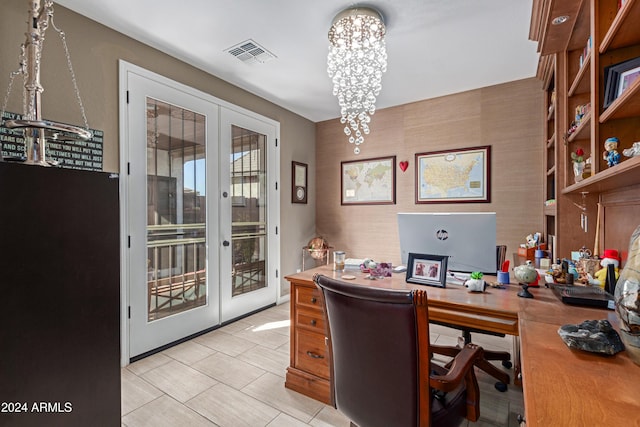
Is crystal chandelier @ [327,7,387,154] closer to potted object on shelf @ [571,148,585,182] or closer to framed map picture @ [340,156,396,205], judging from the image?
framed map picture @ [340,156,396,205]

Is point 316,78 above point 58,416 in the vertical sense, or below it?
above

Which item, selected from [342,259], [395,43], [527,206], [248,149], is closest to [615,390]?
[342,259]

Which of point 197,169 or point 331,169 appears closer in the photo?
point 197,169

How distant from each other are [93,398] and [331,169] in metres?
3.97

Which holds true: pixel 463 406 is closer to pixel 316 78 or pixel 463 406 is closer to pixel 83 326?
pixel 83 326

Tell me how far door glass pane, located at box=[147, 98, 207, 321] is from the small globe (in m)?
1.72

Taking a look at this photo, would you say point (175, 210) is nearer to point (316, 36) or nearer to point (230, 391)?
point (230, 391)

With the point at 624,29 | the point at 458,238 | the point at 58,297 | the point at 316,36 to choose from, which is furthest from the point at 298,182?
the point at 624,29

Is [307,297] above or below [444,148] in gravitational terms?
below

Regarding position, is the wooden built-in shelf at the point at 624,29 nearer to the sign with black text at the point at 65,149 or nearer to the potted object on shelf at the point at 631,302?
the potted object on shelf at the point at 631,302

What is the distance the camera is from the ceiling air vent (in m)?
2.64

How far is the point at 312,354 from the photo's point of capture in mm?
2027

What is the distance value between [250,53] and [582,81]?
2.61 meters

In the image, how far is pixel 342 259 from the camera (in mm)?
2336
